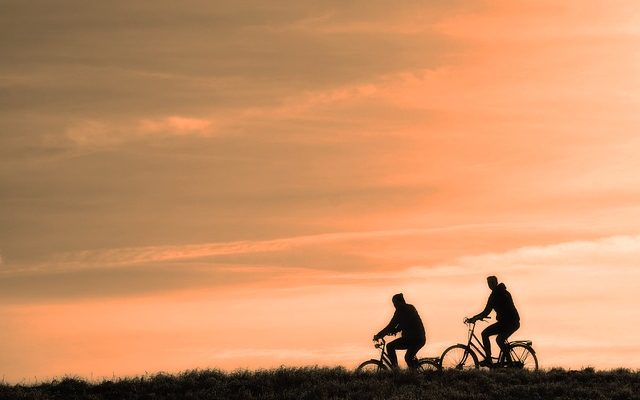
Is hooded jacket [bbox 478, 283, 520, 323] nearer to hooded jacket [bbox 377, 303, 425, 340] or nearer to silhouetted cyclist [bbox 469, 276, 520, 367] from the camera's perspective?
silhouetted cyclist [bbox 469, 276, 520, 367]

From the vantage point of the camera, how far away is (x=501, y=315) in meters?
29.4

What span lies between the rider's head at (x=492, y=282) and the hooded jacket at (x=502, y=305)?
0.08m

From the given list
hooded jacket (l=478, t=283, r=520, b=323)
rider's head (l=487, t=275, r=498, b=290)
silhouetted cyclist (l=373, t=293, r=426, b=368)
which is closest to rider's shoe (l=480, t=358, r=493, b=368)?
hooded jacket (l=478, t=283, r=520, b=323)

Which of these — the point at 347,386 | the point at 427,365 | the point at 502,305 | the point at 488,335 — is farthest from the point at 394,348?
the point at 502,305

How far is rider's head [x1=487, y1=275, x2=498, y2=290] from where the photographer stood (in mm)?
29484

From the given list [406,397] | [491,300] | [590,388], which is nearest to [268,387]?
[406,397]

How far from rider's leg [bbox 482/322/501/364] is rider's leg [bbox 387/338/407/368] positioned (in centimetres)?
232

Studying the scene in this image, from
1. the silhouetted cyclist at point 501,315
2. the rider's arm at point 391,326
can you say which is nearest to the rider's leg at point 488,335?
the silhouetted cyclist at point 501,315

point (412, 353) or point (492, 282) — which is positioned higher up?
point (492, 282)

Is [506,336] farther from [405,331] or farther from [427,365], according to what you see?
[405,331]

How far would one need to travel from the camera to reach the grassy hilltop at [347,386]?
89.9ft

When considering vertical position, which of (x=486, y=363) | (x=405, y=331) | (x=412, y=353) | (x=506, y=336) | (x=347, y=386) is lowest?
(x=347, y=386)

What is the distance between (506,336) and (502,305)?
951 millimetres

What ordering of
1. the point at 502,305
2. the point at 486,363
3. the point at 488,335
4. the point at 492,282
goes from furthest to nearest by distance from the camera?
the point at 486,363 → the point at 488,335 → the point at 492,282 → the point at 502,305
